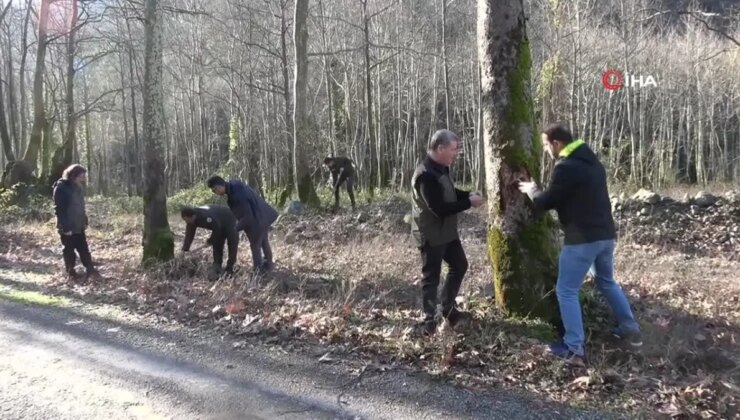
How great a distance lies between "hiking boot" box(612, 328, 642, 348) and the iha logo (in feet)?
78.1

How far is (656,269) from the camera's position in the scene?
28.1 ft

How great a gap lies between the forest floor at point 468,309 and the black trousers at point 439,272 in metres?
0.30

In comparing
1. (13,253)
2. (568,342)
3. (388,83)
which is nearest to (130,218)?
(13,253)

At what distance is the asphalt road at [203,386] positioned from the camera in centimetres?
402

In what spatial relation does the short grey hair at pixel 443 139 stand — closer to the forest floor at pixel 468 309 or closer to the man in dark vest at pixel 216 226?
the forest floor at pixel 468 309

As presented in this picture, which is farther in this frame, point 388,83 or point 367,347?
point 388,83

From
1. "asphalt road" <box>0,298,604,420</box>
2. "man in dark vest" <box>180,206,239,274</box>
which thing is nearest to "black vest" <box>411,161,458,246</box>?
"asphalt road" <box>0,298,604,420</box>

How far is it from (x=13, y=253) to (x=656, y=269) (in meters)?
12.6

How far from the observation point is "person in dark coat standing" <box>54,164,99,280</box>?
28.1 feet

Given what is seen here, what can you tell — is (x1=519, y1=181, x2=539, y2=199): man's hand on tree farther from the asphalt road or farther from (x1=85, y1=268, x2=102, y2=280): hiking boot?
(x1=85, y1=268, x2=102, y2=280): hiking boot

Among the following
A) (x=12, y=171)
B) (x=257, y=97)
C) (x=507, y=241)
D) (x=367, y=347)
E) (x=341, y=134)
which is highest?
(x=257, y=97)

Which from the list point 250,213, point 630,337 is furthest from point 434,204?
point 250,213

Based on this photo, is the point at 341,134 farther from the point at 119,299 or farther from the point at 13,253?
the point at 119,299

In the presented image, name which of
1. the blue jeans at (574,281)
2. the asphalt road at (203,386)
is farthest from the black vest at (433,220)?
the asphalt road at (203,386)
